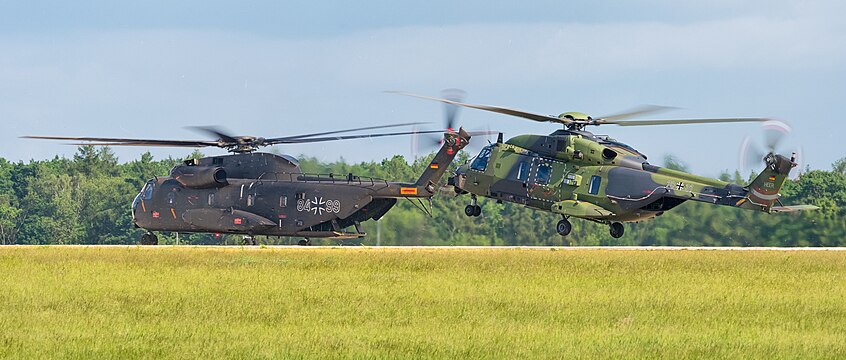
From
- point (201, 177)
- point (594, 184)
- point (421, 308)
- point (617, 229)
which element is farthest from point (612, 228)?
point (421, 308)

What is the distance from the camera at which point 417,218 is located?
230 feet

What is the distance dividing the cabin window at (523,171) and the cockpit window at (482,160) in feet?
5.41

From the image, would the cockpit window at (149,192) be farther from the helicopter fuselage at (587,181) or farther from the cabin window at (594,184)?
the cabin window at (594,184)

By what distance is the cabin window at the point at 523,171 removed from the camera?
47.1 m

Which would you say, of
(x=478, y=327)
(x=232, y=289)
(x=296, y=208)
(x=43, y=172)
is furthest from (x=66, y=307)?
(x=43, y=172)

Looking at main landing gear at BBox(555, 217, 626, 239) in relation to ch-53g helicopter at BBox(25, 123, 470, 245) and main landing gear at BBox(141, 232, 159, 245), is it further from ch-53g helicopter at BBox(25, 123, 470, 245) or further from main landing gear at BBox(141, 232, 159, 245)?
main landing gear at BBox(141, 232, 159, 245)

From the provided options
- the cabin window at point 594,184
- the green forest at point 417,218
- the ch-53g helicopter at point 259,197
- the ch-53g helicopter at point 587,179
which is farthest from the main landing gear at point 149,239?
the cabin window at point 594,184

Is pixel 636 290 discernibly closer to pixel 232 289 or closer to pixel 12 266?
pixel 232 289

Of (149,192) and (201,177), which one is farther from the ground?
(201,177)

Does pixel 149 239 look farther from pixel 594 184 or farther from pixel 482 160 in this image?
pixel 594 184

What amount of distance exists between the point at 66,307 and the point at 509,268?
14.6 m

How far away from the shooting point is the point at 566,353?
786 inches

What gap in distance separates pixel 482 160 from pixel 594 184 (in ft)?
16.8

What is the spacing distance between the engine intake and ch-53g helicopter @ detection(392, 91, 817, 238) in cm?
A: 1221
